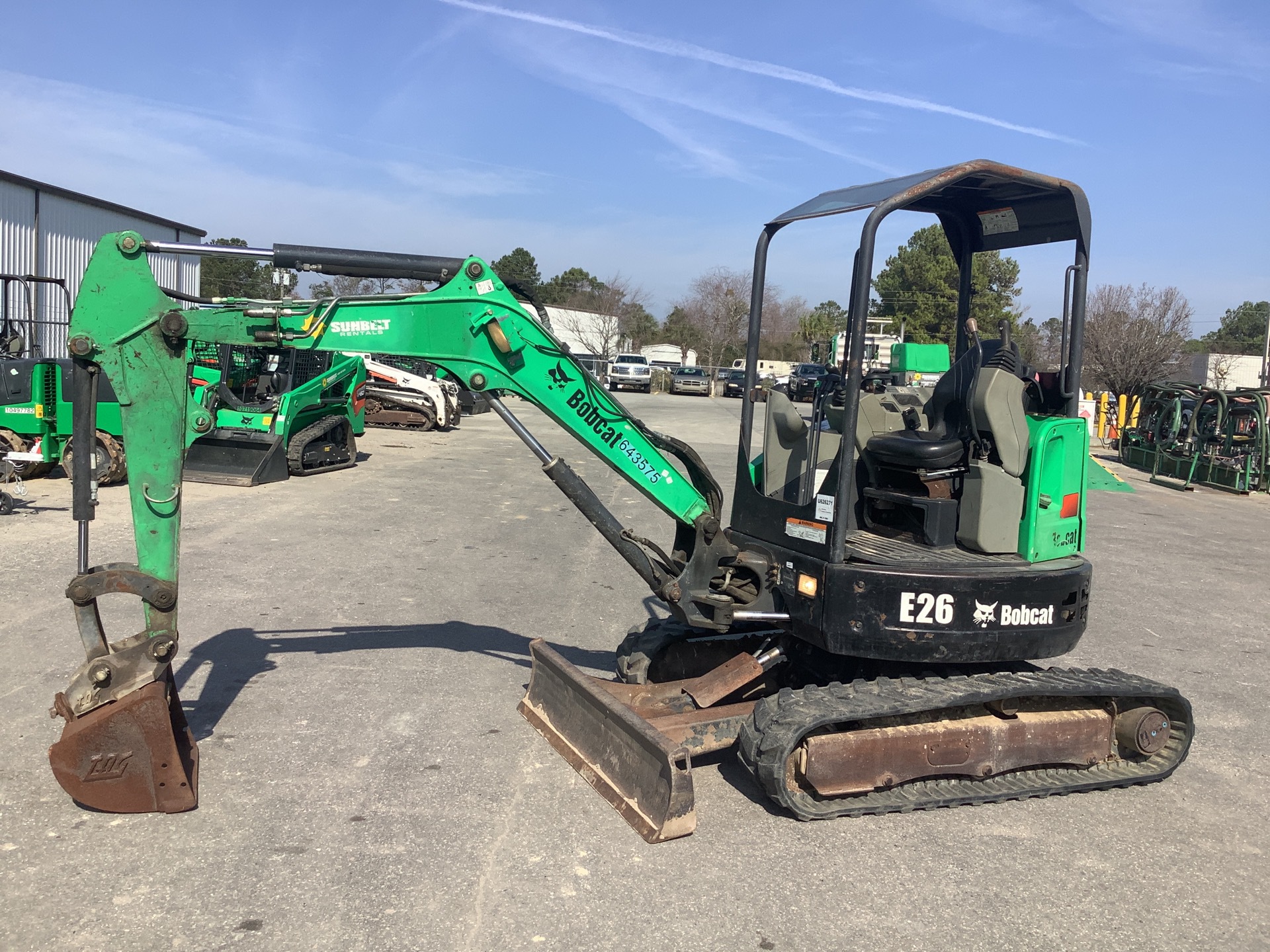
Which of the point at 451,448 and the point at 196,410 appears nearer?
the point at 196,410

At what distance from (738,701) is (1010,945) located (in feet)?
7.13

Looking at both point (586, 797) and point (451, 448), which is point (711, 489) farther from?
point (451, 448)

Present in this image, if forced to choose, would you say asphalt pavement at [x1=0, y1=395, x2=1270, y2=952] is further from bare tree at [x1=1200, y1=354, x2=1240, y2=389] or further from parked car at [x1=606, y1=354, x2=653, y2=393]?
parked car at [x1=606, y1=354, x2=653, y2=393]

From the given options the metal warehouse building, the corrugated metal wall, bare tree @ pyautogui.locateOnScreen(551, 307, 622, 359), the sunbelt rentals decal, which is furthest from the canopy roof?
bare tree @ pyautogui.locateOnScreen(551, 307, 622, 359)

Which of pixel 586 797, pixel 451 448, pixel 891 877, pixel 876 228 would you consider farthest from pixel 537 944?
pixel 451 448

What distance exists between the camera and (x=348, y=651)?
21.6 feet

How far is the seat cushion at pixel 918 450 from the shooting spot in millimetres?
4832

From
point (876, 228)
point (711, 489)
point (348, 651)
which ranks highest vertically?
point (876, 228)

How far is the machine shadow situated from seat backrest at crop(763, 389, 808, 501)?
2003mm

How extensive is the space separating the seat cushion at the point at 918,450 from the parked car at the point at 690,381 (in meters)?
42.2

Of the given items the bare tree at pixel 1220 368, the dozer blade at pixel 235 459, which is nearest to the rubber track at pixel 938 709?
the dozer blade at pixel 235 459

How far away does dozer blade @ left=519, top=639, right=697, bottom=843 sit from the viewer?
411 centimetres

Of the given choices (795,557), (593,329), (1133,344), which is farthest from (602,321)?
(795,557)

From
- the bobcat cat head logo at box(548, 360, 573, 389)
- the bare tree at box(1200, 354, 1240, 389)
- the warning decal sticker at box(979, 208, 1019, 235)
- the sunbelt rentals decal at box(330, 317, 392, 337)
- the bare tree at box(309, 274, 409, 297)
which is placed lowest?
the bobcat cat head logo at box(548, 360, 573, 389)
